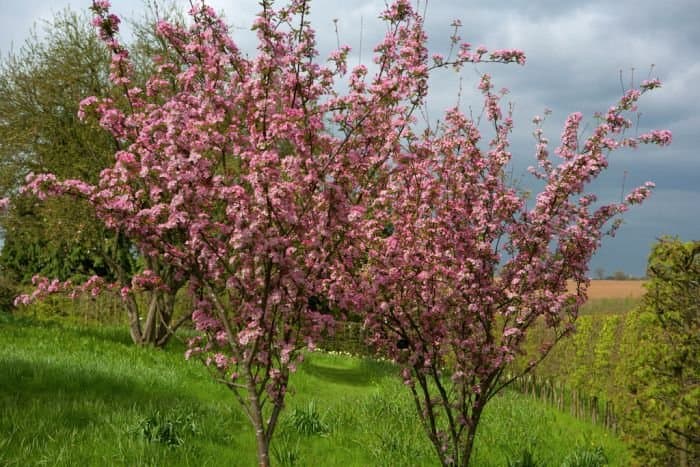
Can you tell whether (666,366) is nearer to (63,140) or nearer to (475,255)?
(475,255)

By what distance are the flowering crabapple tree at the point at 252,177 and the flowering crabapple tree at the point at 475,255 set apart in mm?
749

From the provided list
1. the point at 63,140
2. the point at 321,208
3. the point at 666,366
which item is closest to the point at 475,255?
the point at 321,208

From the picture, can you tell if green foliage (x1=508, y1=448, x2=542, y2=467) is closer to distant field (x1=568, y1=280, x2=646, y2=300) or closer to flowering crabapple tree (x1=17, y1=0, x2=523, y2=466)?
flowering crabapple tree (x1=17, y1=0, x2=523, y2=466)

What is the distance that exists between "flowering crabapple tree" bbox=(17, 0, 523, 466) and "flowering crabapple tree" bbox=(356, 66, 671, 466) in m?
0.75

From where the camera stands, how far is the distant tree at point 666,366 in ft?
25.3

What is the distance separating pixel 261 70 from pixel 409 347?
3.20 metres

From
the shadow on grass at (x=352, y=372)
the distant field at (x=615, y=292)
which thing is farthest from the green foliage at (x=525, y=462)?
the distant field at (x=615, y=292)

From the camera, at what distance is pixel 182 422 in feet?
28.3

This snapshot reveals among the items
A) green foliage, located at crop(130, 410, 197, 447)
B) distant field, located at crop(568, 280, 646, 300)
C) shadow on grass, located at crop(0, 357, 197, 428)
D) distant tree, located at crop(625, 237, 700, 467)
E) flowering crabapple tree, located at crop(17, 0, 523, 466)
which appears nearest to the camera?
flowering crabapple tree, located at crop(17, 0, 523, 466)

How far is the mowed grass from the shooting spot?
7.75 meters

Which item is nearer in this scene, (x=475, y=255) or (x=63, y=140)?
(x=475, y=255)

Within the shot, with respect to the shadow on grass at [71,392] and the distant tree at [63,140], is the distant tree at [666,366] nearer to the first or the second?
the shadow on grass at [71,392]

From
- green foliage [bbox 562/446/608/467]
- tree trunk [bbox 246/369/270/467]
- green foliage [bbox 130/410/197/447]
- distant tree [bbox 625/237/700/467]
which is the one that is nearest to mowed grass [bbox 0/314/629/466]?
green foliage [bbox 130/410/197/447]

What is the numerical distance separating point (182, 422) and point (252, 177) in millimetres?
5421
